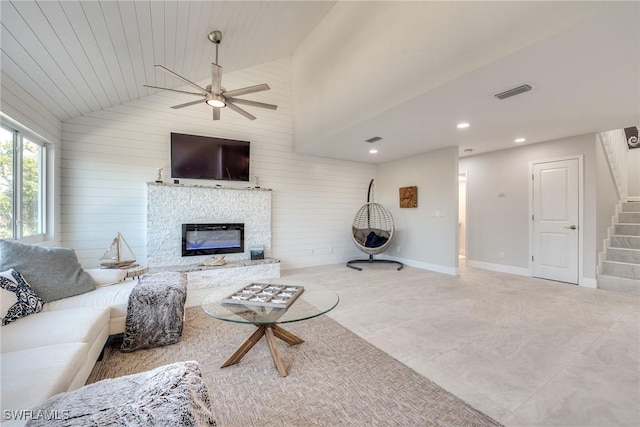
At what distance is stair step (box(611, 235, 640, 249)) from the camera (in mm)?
4188

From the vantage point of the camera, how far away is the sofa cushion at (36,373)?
104 cm

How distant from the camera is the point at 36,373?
1182 mm

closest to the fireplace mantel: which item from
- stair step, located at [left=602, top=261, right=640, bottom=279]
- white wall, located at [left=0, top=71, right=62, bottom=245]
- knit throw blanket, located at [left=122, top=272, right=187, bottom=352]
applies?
white wall, located at [left=0, top=71, right=62, bottom=245]

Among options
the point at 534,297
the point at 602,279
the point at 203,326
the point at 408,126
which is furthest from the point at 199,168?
the point at 602,279

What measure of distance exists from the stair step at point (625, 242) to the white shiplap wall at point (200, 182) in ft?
14.2

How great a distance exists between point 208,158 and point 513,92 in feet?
13.8

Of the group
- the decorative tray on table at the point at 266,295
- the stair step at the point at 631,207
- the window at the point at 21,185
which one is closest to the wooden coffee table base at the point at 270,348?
the decorative tray on table at the point at 266,295

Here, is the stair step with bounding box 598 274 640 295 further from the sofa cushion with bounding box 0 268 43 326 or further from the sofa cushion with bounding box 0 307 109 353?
the sofa cushion with bounding box 0 268 43 326

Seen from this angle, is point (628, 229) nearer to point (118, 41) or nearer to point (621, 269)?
point (621, 269)

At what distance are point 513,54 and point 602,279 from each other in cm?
401

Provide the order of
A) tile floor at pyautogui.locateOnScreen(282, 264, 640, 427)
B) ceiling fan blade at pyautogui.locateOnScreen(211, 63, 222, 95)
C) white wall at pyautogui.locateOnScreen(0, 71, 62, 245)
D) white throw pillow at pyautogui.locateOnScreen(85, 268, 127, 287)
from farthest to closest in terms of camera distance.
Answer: ceiling fan blade at pyautogui.locateOnScreen(211, 63, 222, 95) → white throw pillow at pyautogui.locateOnScreen(85, 268, 127, 287) → white wall at pyautogui.locateOnScreen(0, 71, 62, 245) → tile floor at pyautogui.locateOnScreen(282, 264, 640, 427)

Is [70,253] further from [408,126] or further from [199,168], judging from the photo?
[408,126]

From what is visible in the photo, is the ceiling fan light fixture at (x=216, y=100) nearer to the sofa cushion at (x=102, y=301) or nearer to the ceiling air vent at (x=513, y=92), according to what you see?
the sofa cushion at (x=102, y=301)

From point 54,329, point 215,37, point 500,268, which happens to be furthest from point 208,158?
point 500,268
